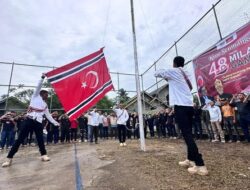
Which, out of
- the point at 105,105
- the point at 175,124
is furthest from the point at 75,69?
the point at 105,105

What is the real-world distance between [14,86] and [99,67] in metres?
7.68

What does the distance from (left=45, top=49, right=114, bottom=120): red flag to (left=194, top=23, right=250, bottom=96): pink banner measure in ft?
13.1

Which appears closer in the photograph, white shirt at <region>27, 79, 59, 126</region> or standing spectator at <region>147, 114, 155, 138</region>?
white shirt at <region>27, 79, 59, 126</region>

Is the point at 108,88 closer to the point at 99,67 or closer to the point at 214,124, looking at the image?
the point at 99,67

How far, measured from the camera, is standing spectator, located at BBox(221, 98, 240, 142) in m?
7.48

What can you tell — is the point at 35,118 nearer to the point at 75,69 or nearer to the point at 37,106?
the point at 37,106

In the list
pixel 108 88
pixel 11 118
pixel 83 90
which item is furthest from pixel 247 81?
pixel 11 118

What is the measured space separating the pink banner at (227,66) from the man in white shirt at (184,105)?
391cm

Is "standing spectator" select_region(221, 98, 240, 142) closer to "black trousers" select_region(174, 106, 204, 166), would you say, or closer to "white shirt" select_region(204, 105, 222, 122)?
"white shirt" select_region(204, 105, 222, 122)

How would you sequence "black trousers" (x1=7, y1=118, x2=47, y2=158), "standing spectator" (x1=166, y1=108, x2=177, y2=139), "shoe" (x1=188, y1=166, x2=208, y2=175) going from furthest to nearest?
1. "standing spectator" (x1=166, y1=108, x2=177, y2=139)
2. "black trousers" (x1=7, y1=118, x2=47, y2=158)
3. "shoe" (x1=188, y1=166, x2=208, y2=175)

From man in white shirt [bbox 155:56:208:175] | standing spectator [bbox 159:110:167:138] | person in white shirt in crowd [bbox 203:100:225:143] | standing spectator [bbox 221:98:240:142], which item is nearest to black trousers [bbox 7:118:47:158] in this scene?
man in white shirt [bbox 155:56:208:175]

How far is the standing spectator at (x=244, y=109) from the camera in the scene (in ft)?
22.0

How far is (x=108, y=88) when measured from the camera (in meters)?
6.57

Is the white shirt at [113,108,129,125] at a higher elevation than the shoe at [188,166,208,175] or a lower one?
higher
